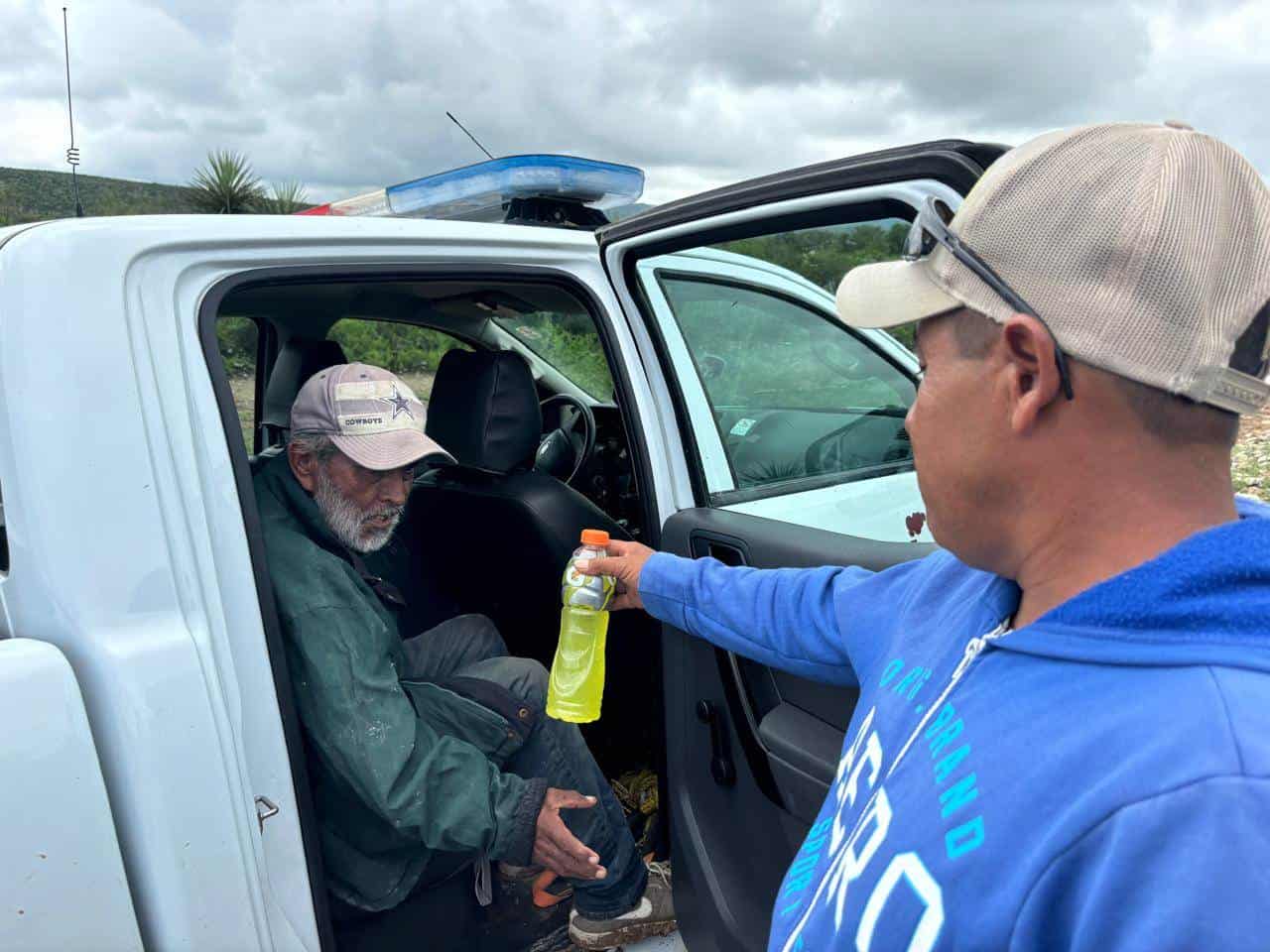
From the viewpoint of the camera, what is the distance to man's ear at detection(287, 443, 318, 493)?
2.02 metres

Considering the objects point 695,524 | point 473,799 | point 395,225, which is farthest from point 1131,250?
point 473,799

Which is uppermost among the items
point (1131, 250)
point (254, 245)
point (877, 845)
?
point (254, 245)

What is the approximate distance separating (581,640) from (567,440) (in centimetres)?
144

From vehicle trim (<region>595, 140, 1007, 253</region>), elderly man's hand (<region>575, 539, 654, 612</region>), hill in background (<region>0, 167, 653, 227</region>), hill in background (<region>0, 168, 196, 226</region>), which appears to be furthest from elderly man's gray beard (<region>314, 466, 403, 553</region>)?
hill in background (<region>0, 168, 196, 226</region>)

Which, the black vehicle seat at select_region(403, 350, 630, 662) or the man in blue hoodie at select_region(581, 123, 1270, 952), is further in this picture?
the black vehicle seat at select_region(403, 350, 630, 662)

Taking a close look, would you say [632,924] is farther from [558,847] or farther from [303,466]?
[303,466]

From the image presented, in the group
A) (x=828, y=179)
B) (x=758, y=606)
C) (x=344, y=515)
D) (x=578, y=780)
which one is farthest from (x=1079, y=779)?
(x=344, y=515)

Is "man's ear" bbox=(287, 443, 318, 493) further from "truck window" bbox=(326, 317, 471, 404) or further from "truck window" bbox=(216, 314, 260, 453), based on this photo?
"truck window" bbox=(216, 314, 260, 453)

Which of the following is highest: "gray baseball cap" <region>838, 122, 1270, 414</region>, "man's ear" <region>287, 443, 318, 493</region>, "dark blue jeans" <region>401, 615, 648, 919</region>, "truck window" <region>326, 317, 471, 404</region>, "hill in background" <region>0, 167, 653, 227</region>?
"hill in background" <region>0, 167, 653, 227</region>

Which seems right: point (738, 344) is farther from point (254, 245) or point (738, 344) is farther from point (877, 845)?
point (877, 845)

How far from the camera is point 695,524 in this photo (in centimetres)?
187

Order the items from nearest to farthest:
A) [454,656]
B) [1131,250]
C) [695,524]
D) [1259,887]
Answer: [1259,887]
[1131,250]
[695,524]
[454,656]

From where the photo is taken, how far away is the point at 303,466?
80.1 inches

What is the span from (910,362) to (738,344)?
45 cm
